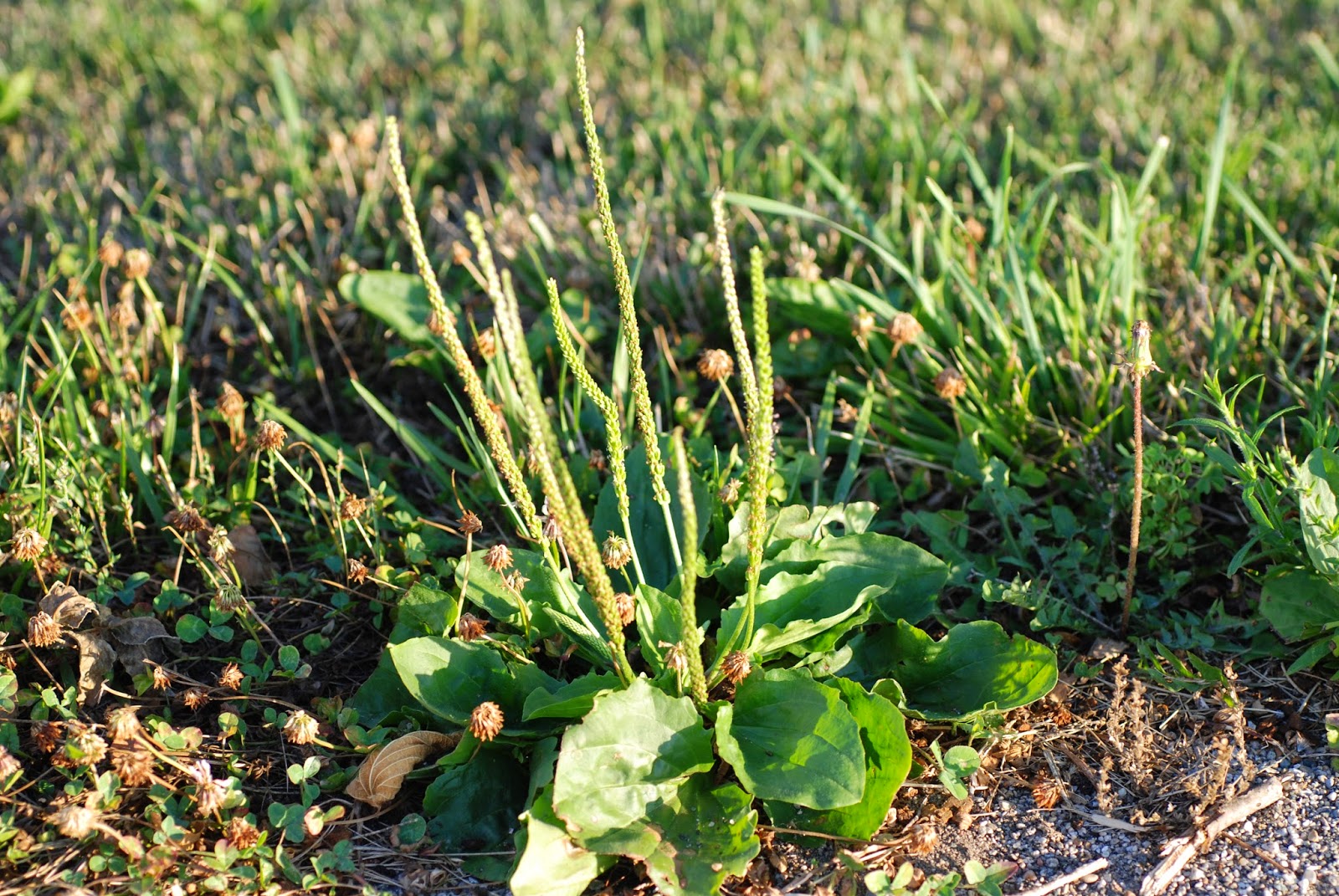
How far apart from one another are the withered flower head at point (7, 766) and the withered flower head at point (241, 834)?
14.0 inches

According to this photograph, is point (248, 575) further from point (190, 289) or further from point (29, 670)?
point (190, 289)

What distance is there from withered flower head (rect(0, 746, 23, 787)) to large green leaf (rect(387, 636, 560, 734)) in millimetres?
613

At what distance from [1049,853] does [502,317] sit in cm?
130

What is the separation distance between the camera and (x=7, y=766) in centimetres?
188

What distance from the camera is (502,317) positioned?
142cm

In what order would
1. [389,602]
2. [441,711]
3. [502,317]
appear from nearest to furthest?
[502,317]
[441,711]
[389,602]

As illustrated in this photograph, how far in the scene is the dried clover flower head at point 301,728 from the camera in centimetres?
197

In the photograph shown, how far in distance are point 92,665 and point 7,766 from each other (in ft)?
1.05

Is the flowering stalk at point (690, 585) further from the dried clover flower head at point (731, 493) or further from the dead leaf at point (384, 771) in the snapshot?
the dead leaf at point (384, 771)

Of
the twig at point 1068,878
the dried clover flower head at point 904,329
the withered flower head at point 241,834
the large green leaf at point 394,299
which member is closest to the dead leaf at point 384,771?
the withered flower head at point 241,834

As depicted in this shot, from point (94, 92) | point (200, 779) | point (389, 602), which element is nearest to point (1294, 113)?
point (389, 602)

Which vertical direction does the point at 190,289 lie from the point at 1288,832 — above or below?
above

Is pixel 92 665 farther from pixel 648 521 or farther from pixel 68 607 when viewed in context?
pixel 648 521

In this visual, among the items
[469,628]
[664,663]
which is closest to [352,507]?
[469,628]
